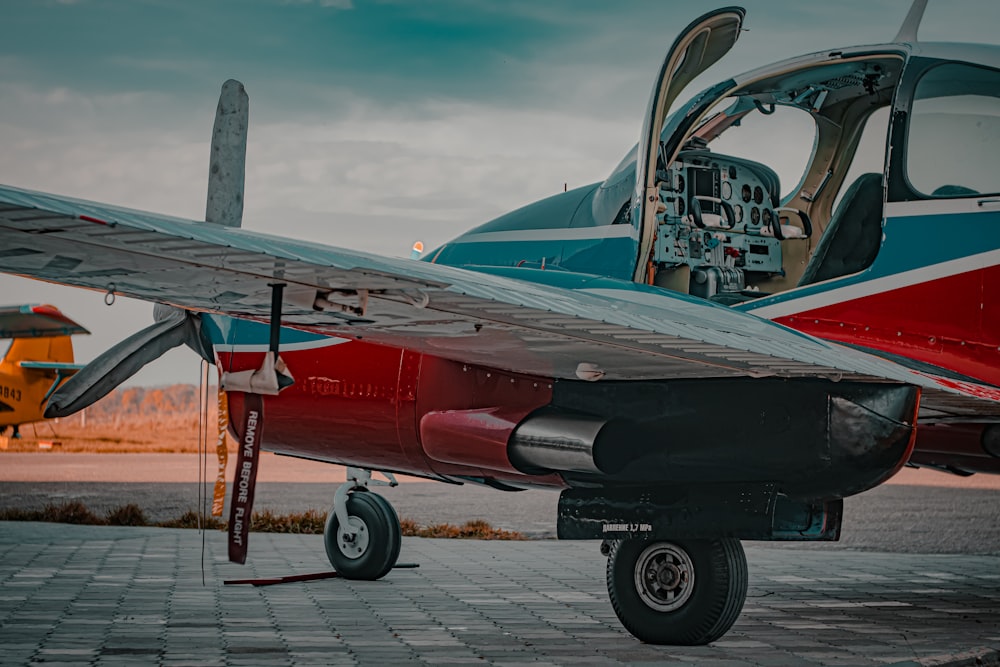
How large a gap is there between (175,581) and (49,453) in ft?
80.7

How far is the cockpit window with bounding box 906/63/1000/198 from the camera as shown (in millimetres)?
6105

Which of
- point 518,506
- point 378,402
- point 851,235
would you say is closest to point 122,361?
point 378,402

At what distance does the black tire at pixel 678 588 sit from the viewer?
19.5 feet

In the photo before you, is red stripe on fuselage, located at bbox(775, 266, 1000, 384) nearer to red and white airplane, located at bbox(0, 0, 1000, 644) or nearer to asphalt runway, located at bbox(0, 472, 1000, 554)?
red and white airplane, located at bbox(0, 0, 1000, 644)

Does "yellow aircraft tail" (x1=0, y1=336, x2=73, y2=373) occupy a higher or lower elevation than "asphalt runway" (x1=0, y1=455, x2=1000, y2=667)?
higher

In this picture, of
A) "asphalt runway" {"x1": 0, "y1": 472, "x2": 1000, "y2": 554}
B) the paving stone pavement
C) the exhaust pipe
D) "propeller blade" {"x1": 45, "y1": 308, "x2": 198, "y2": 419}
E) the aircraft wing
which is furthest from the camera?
"asphalt runway" {"x1": 0, "y1": 472, "x2": 1000, "y2": 554}

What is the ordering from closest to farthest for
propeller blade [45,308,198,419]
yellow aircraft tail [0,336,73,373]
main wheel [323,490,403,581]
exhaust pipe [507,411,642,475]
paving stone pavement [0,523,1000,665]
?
paving stone pavement [0,523,1000,665]
exhaust pipe [507,411,642,475]
propeller blade [45,308,198,419]
main wheel [323,490,403,581]
yellow aircraft tail [0,336,73,373]

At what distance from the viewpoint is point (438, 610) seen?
23.6 ft

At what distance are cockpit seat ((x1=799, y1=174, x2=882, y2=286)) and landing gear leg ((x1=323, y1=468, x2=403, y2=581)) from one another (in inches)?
146

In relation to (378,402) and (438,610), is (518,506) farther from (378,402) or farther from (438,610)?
(378,402)

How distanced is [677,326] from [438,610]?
334 cm

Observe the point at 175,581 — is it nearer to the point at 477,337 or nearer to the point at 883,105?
the point at 477,337

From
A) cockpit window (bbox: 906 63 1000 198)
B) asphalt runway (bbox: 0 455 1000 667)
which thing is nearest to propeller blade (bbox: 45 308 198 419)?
asphalt runway (bbox: 0 455 1000 667)

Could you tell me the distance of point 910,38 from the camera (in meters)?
6.59
